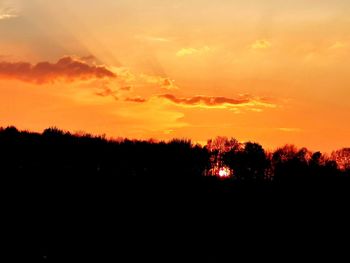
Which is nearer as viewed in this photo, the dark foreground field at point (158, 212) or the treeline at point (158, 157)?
the dark foreground field at point (158, 212)

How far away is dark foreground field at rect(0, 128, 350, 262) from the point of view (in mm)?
38844

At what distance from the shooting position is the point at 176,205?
63688mm

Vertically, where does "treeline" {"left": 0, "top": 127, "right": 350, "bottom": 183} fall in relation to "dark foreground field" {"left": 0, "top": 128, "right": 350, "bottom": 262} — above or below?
above

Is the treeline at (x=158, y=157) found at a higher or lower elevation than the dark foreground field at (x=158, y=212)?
higher

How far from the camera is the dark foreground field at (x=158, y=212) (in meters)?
38.8

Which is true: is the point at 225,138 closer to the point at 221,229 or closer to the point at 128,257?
the point at 221,229

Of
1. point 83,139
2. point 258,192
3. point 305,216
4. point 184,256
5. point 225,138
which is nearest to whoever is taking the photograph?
point 184,256

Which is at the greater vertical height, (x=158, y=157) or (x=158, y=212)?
(x=158, y=157)

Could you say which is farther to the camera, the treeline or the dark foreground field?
the treeline

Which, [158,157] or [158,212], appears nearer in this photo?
[158,212]

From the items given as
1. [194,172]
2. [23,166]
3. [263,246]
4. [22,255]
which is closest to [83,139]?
[194,172]

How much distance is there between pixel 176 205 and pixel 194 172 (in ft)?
176

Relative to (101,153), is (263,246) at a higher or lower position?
lower

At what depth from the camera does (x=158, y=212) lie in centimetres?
5728
